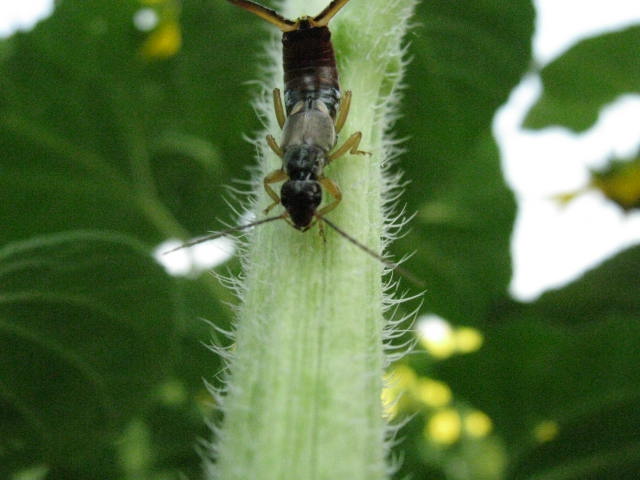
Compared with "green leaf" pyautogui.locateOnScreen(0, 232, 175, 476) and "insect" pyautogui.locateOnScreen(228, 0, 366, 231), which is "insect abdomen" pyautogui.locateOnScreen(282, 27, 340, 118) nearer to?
"insect" pyautogui.locateOnScreen(228, 0, 366, 231)

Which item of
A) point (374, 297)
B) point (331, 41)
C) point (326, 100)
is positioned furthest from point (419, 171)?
point (374, 297)

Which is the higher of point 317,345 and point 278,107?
point 278,107

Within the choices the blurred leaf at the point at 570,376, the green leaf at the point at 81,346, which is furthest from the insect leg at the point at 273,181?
the blurred leaf at the point at 570,376

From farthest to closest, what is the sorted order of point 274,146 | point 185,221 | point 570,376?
1. point 185,221
2. point 570,376
3. point 274,146

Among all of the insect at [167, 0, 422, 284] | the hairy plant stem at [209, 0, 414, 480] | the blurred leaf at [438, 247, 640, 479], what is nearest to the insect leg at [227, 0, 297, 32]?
the insect at [167, 0, 422, 284]

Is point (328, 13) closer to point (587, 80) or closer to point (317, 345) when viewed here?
point (317, 345)

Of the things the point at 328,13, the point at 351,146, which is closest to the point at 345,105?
the point at 351,146
